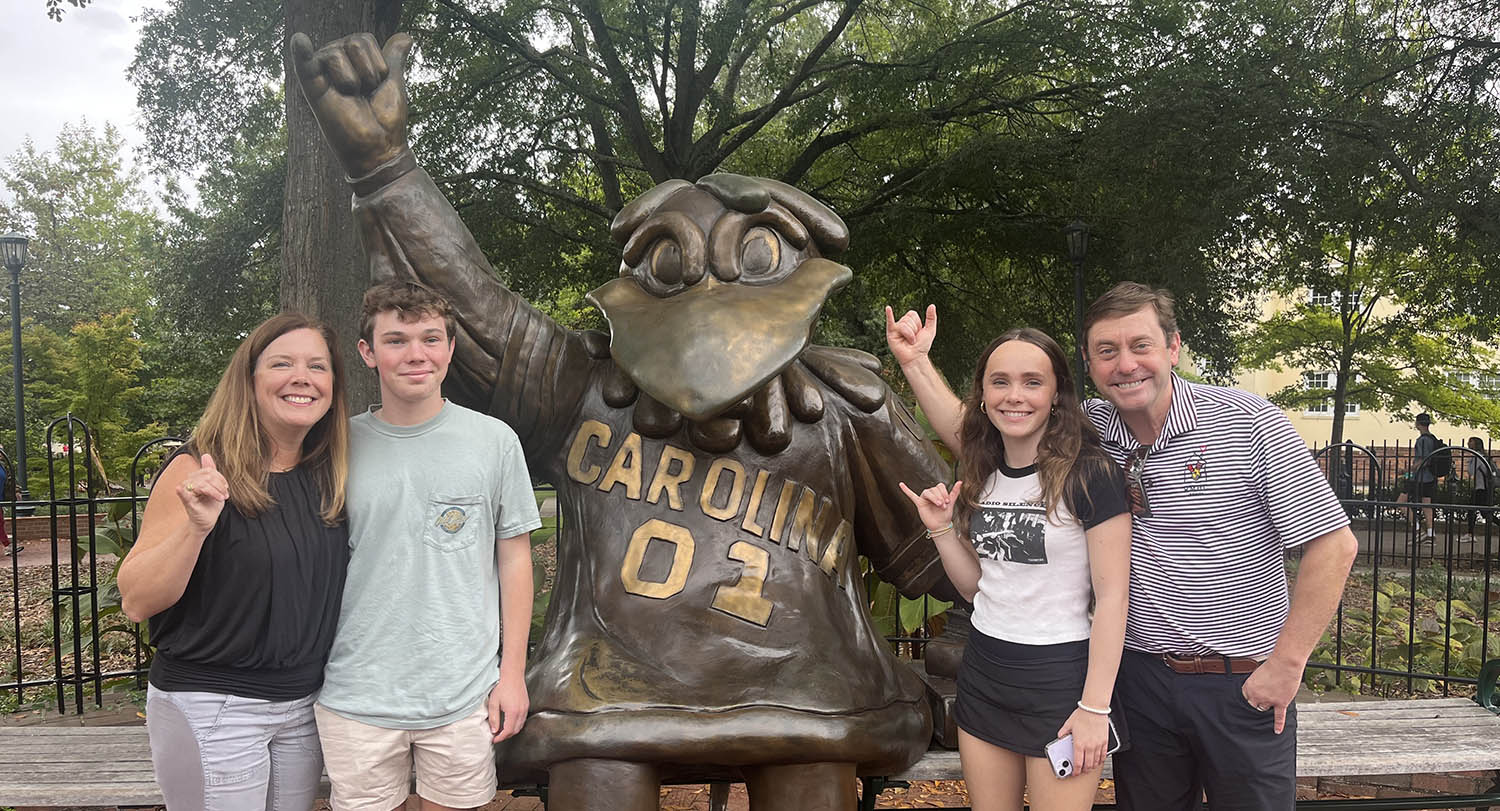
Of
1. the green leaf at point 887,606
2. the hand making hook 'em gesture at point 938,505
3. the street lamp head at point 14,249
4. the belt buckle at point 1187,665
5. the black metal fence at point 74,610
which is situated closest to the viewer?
the belt buckle at point 1187,665

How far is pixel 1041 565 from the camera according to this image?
187 cm

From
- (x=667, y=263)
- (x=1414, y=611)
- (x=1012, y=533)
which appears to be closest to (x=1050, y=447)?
(x=1012, y=533)

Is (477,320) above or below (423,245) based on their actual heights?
below

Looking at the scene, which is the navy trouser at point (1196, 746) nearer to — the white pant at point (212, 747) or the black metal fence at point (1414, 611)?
the white pant at point (212, 747)

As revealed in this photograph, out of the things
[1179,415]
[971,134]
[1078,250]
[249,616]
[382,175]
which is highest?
[971,134]

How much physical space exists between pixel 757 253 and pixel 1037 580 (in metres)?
0.96

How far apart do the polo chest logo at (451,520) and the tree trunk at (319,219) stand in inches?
134

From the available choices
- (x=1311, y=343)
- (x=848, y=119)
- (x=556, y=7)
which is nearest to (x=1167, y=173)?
(x=848, y=119)

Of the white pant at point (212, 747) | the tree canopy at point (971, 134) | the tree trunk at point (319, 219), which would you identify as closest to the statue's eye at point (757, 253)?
the white pant at point (212, 747)

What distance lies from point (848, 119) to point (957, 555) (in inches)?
361

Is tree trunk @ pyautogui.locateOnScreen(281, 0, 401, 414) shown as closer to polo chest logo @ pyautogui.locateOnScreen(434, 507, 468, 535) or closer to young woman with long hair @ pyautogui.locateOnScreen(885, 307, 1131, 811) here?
polo chest logo @ pyautogui.locateOnScreen(434, 507, 468, 535)

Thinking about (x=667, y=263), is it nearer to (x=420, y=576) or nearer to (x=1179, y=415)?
(x=420, y=576)

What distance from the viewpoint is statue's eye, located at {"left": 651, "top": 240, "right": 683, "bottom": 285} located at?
7.32ft

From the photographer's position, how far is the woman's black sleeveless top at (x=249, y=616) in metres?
1.71
